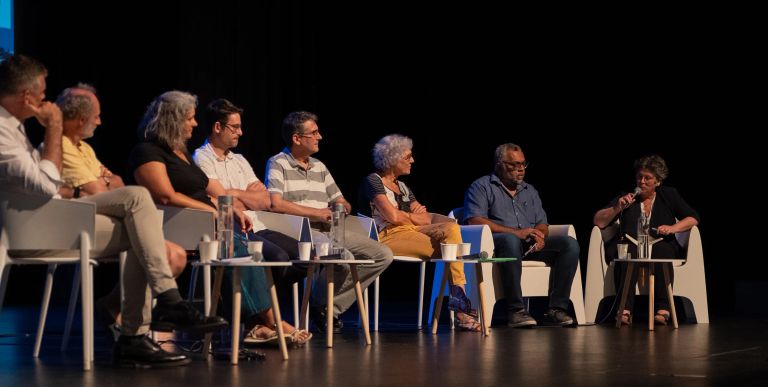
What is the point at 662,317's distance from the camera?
5.82m

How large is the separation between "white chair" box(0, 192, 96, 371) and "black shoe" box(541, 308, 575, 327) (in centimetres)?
294

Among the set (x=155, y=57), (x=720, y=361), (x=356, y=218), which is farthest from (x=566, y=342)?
(x=155, y=57)

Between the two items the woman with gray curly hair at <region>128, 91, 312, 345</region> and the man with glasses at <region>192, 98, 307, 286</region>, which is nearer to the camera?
the woman with gray curly hair at <region>128, 91, 312, 345</region>

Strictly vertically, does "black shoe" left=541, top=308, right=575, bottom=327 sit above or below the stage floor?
above

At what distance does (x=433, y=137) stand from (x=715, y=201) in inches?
82.6

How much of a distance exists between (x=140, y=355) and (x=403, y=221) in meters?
2.30

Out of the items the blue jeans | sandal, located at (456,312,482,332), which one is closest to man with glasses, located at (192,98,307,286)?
sandal, located at (456,312,482,332)

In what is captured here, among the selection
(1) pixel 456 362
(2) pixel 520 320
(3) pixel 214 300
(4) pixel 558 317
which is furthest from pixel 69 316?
(4) pixel 558 317

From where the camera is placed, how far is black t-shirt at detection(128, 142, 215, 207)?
402 centimetres

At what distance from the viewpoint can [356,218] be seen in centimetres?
529

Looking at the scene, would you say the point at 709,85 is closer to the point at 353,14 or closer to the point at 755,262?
the point at 755,262

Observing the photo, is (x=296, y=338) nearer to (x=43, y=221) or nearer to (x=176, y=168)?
(x=176, y=168)

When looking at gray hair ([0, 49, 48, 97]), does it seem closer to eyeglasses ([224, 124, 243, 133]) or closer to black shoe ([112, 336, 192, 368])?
black shoe ([112, 336, 192, 368])

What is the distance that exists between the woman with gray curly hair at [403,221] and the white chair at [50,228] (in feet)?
7.37
